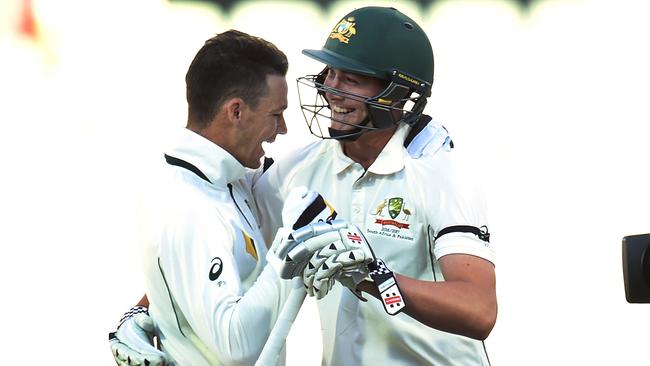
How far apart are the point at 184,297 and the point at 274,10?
319 centimetres

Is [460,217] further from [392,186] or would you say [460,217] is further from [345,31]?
[345,31]

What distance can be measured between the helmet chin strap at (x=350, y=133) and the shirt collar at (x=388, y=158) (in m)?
0.08

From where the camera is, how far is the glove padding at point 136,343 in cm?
270

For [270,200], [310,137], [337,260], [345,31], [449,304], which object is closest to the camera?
[337,260]

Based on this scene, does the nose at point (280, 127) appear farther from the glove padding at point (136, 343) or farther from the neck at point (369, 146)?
the glove padding at point (136, 343)

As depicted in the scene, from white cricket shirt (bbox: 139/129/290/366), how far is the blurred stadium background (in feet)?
6.85

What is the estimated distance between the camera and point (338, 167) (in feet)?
9.51

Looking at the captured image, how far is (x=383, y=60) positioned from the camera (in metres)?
2.83

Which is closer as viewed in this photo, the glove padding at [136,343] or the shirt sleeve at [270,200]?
the glove padding at [136,343]

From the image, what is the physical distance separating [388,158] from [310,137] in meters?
2.45

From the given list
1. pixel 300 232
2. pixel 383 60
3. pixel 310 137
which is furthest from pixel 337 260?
pixel 310 137

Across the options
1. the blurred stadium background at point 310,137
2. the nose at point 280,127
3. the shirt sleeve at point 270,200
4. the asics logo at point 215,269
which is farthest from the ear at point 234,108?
the blurred stadium background at point 310,137

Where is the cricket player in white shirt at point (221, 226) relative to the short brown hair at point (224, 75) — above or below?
below

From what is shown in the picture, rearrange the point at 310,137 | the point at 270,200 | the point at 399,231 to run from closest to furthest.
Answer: the point at 399,231 < the point at 270,200 < the point at 310,137
